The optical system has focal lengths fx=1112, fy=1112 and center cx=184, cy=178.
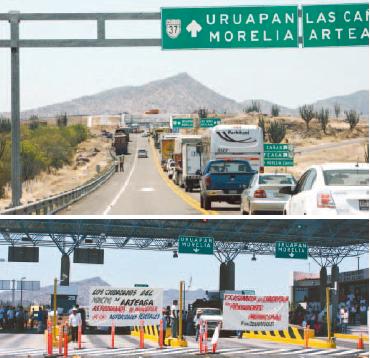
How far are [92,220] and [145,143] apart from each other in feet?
252

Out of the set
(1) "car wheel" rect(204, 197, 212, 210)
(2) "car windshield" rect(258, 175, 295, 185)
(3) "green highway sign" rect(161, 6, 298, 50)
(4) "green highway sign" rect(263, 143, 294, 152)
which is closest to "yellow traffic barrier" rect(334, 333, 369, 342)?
(2) "car windshield" rect(258, 175, 295, 185)

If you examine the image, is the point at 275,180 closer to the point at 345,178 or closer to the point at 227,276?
the point at 227,276

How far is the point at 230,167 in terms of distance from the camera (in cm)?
3378

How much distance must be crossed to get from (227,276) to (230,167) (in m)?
14.5

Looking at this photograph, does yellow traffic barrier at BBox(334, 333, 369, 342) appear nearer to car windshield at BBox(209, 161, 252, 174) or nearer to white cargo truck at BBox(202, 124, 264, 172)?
car windshield at BBox(209, 161, 252, 174)

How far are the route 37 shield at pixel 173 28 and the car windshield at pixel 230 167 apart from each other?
13.3 ft

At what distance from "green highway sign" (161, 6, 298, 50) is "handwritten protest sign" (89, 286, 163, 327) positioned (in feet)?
38.3

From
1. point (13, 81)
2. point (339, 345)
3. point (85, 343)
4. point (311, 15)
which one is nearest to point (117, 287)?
point (85, 343)

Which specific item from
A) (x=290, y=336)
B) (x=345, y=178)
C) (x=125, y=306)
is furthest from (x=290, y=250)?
(x=125, y=306)

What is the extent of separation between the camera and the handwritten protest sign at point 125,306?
19.2 m

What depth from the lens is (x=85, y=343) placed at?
61.9 ft

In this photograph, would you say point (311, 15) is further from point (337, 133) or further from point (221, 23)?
point (337, 133)

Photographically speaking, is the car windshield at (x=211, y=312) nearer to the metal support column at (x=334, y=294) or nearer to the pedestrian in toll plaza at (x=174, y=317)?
the pedestrian in toll plaza at (x=174, y=317)

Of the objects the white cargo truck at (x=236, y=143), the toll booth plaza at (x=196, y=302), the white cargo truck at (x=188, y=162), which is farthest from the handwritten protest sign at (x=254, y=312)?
the white cargo truck at (x=188, y=162)
